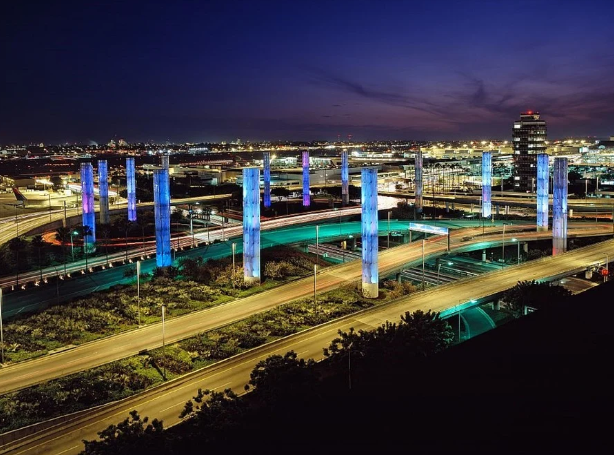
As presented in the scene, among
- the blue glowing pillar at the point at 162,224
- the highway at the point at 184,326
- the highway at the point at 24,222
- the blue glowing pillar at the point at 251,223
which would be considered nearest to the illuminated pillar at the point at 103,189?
the highway at the point at 24,222

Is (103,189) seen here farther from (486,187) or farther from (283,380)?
(283,380)

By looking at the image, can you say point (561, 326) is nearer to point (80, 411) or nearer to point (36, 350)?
point (80, 411)

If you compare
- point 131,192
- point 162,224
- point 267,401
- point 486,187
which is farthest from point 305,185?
point 267,401

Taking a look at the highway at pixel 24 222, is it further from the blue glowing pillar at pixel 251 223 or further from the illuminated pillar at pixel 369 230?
the illuminated pillar at pixel 369 230

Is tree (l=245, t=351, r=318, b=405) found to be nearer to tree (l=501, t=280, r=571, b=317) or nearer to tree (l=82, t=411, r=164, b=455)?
tree (l=82, t=411, r=164, b=455)

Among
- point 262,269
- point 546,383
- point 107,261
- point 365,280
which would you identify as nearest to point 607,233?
point 365,280

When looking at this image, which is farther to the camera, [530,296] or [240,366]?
[530,296]
